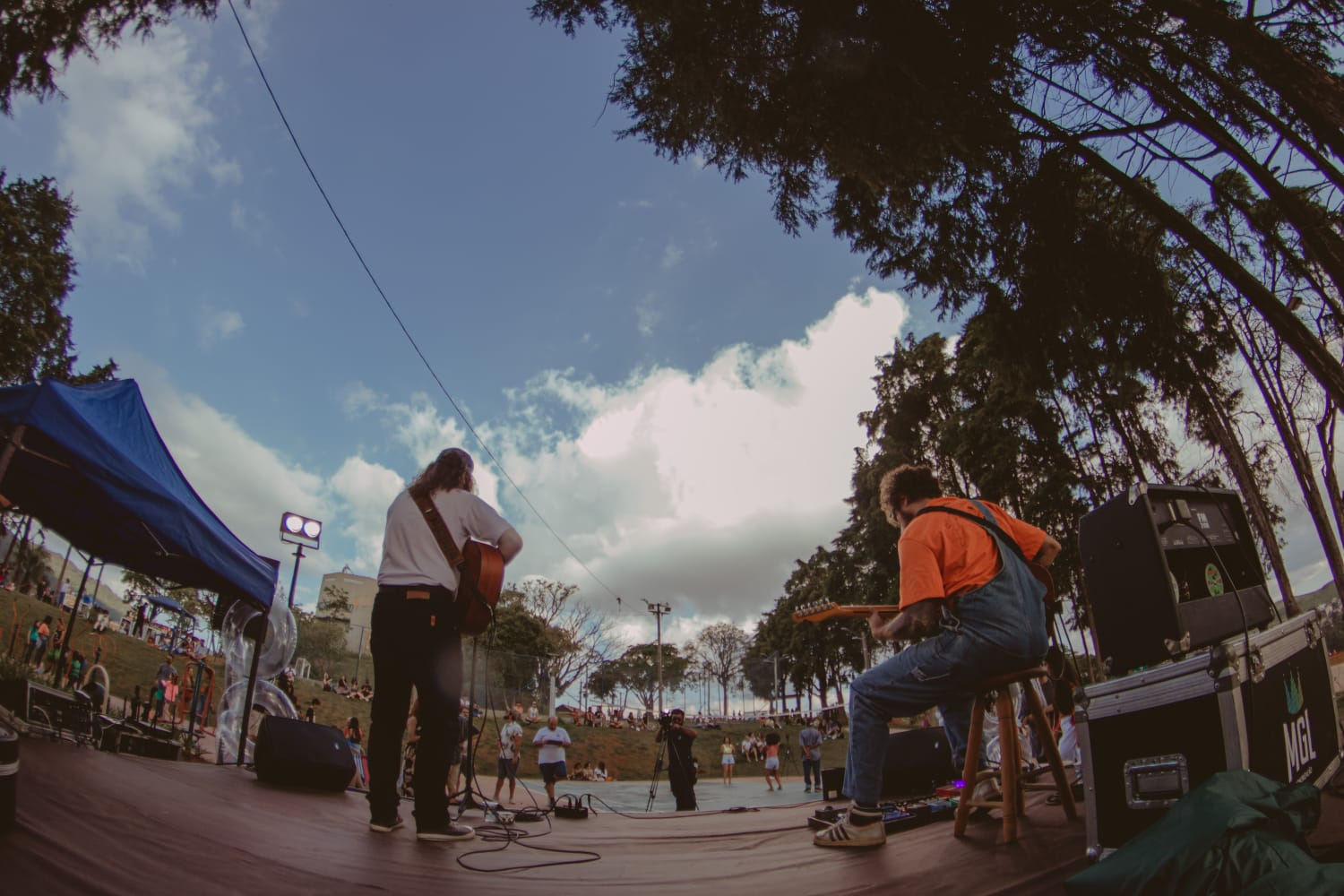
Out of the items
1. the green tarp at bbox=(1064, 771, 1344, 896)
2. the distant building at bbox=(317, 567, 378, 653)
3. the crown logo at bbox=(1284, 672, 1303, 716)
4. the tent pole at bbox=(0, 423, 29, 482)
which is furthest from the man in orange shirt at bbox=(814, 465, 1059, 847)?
the distant building at bbox=(317, 567, 378, 653)

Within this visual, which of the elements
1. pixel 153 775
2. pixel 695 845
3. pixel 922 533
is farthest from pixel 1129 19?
pixel 153 775

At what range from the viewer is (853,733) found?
2785mm

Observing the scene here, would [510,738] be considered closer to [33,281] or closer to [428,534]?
[428,534]

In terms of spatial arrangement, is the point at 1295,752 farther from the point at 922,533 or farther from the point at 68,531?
the point at 68,531

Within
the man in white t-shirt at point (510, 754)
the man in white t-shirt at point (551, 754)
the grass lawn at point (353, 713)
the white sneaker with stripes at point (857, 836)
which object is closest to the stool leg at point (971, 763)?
the white sneaker with stripes at point (857, 836)

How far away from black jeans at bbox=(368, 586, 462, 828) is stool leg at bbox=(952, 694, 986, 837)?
7.71 ft

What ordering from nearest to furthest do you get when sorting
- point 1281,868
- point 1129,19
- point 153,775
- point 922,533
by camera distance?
point 1281,868, point 922,533, point 153,775, point 1129,19

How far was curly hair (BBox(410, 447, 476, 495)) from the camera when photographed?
134 inches

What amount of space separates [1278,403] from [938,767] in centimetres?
550

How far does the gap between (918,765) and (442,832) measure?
17.0ft

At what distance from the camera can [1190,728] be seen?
1.88m

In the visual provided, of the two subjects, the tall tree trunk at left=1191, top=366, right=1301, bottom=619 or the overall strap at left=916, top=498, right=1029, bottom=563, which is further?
the tall tree trunk at left=1191, top=366, right=1301, bottom=619

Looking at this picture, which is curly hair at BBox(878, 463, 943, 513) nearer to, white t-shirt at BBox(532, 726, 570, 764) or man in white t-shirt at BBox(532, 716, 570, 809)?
man in white t-shirt at BBox(532, 716, 570, 809)

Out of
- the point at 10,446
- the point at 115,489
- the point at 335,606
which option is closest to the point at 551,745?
the point at 115,489
